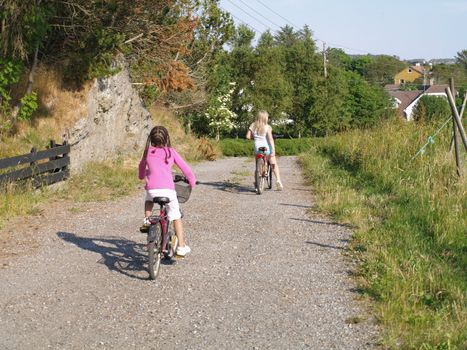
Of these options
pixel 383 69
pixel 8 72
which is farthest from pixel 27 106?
pixel 383 69

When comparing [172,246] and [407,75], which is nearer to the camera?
[172,246]

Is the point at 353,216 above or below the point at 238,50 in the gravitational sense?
below

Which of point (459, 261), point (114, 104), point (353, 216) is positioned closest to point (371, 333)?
point (459, 261)

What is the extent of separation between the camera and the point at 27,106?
15.2m

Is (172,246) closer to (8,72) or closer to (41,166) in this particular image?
(41,166)

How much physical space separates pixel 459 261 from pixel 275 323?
110 inches

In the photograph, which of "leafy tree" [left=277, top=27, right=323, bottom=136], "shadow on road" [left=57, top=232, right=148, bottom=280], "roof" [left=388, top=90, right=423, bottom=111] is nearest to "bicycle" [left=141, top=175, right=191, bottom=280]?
"shadow on road" [left=57, top=232, right=148, bottom=280]

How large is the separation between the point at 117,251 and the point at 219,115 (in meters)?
36.8

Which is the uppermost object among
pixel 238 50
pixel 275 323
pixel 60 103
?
pixel 238 50

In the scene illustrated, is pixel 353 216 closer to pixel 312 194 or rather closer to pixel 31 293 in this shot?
pixel 312 194

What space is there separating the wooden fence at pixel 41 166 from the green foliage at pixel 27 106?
1189mm

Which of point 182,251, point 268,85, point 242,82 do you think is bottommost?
point 182,251

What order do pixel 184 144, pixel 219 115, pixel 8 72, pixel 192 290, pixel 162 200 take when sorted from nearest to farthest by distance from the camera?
pixel 192 290
pixel 162 200
pixel 8 72
pixel 184 144
pixel 219 115

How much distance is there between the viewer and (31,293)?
21.7ft
